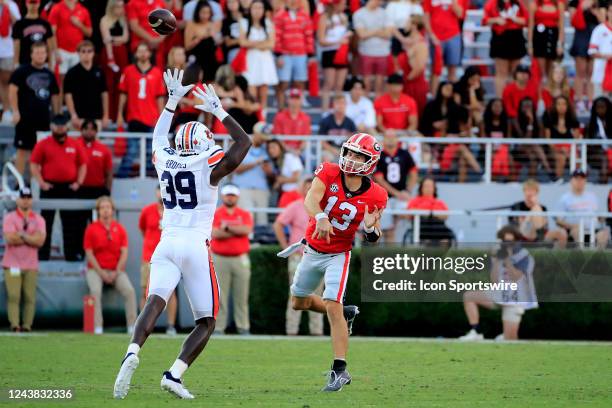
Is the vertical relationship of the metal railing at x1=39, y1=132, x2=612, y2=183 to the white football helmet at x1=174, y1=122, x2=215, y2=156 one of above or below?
below

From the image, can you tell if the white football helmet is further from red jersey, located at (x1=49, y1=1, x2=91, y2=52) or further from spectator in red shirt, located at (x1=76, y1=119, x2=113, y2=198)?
red jersey, located at (x1=49, y1=1, x2=91, y2=52)

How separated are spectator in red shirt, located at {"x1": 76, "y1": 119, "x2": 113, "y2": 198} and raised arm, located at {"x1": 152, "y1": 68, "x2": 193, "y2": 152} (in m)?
7.40

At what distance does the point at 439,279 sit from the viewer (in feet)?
55.7

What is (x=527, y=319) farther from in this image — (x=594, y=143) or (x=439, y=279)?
(x=594, y=143)

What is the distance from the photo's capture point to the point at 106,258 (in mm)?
17172

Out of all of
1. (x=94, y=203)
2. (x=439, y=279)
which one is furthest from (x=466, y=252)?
(x=94, y=203)

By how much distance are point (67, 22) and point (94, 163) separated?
3004mm

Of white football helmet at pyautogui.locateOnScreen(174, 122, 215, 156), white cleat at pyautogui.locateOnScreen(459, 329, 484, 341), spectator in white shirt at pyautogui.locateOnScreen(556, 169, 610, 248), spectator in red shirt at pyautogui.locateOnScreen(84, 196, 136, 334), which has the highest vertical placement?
white football helmet at pyautogui.locateOnScreen(174, 122, 215, 156)

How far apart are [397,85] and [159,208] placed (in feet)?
15.0

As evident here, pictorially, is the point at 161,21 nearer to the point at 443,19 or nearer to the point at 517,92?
the point at 517,92

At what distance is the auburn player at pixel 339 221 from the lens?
1066cm

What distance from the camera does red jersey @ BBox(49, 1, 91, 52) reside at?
65.4 ft

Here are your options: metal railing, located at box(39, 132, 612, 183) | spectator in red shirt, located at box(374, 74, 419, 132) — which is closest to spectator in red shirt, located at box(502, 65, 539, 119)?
metal railing, located at box(39, 132, 612, 183)

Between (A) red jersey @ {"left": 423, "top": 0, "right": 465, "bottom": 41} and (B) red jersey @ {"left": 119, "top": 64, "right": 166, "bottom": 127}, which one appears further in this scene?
(A) red jersey @ {"left": 423, "top": 0, "right": 465, "bottom": 41}
